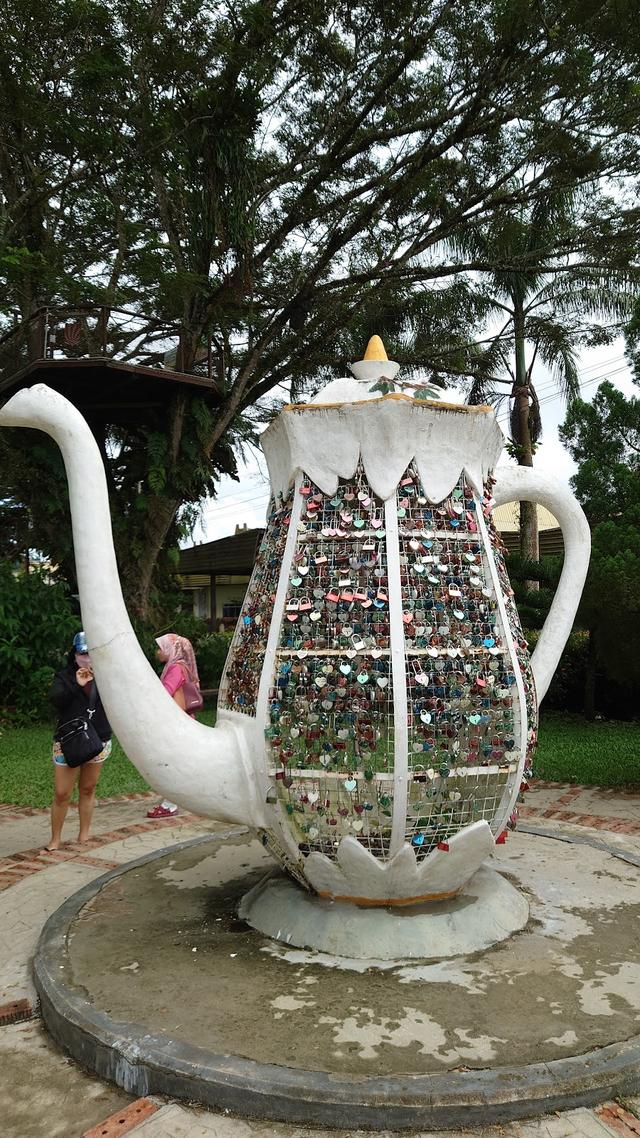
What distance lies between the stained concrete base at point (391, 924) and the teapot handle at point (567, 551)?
40.3 inches


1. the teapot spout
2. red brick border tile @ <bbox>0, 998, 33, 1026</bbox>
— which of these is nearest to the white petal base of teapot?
the teapot spout

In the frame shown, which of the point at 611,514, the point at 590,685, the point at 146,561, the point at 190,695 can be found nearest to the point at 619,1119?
the point at 190,695

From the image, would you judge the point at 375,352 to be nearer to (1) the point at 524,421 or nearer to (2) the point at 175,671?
(2) the point at 175,671

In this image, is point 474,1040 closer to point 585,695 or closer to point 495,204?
point 585,695

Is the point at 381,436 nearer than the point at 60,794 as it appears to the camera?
Yes

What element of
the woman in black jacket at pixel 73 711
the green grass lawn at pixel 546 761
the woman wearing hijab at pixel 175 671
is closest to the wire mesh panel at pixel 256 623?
the woman in black jacket at pixel 73 711

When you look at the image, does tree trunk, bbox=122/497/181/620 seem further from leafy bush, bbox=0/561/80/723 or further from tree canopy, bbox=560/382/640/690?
tree canopy, bbox=560/382/640/690

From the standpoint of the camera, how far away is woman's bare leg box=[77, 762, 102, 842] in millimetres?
5223

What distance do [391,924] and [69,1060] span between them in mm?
1199

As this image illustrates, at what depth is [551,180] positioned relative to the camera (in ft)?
40.4

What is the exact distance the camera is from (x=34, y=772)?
7.85 meters

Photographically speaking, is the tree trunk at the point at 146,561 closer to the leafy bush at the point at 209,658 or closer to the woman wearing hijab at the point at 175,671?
the leafy bush at the point at 209,658

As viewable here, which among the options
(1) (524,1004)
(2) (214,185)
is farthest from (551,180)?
(1) (524,1004)

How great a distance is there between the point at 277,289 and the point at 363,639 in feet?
35.5
